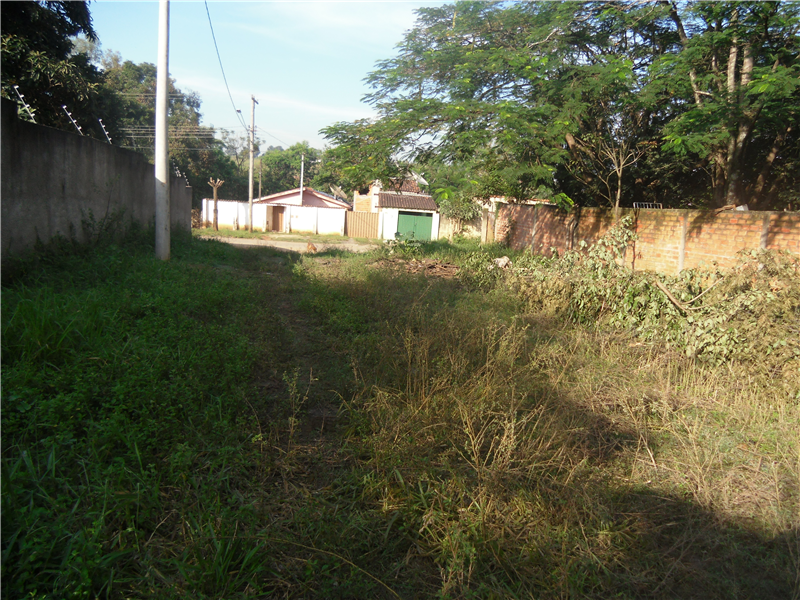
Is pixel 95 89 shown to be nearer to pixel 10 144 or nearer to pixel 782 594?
pixel 10 144

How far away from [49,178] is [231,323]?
313 cm

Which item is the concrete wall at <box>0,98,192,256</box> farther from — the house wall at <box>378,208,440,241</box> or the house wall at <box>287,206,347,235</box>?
the house wall at <box>287,206,347,235</box>

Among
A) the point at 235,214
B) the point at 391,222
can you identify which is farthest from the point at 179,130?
the point at 391,222

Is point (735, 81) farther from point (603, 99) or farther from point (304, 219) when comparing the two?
point (304, 219)

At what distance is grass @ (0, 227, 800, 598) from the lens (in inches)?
89.0

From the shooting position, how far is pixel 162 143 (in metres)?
8.14

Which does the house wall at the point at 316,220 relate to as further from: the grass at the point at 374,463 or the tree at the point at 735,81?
the grass at the point at 374,463

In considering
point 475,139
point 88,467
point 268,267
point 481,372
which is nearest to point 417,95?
point 475,139

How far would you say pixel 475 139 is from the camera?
9.79 m

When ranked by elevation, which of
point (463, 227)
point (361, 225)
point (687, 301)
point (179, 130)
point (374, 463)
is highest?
point (179, 130)

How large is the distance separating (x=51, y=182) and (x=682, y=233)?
8922 mm

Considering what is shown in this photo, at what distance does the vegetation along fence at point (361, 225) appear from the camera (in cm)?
2773

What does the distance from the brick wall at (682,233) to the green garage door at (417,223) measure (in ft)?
46.0

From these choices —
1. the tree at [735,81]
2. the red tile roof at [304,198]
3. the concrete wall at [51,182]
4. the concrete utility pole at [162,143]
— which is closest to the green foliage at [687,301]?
Result: the tree at [735,81]
